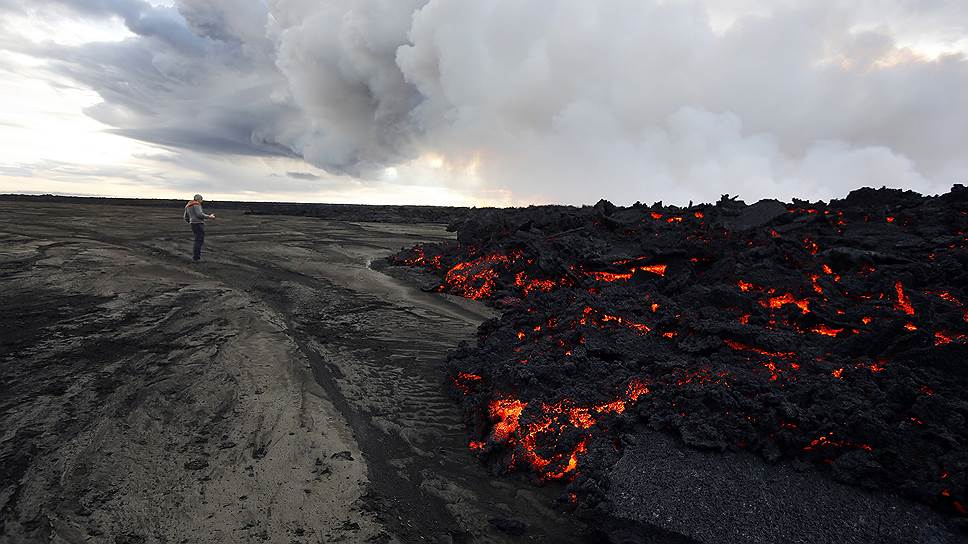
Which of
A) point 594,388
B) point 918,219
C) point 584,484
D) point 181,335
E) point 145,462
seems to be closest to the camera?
point 584,484

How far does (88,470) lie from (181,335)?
136 inches

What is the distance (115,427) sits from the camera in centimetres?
439

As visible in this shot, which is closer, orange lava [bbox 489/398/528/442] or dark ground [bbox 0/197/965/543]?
dark ground [bbox 0/197/965/543]

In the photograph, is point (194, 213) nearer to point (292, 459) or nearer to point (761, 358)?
point (292, 459)

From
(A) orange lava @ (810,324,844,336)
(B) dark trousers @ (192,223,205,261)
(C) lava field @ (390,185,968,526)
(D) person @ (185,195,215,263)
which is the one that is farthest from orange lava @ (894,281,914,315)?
(B) dark trousers @ (192,223,205,261)

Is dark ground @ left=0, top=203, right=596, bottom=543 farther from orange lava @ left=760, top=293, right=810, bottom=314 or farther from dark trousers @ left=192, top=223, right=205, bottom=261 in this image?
orange lava @ left=760, top=293, right=810, bottom=314

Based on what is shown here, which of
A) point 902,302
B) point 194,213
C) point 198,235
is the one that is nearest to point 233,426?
point 902,302

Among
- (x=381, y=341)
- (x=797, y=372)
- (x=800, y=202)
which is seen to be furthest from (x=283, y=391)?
(x=800, y=202)

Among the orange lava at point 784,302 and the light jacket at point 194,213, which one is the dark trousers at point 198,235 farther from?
the orange lava at point 784,302

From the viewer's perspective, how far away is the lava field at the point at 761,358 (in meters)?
3.58

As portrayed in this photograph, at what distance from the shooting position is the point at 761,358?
4.92 m

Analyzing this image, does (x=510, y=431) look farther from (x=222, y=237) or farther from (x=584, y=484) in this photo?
(x=222, y=237)

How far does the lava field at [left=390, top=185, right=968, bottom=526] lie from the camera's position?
3.58 metres

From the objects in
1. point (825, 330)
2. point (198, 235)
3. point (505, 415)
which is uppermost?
point (198, 235)
